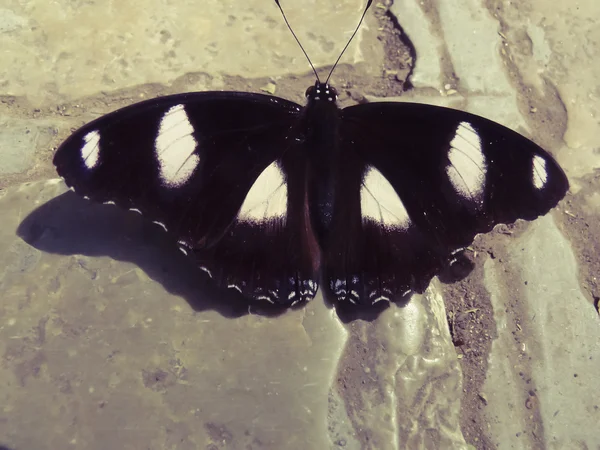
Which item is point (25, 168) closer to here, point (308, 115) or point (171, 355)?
point (171, 355)

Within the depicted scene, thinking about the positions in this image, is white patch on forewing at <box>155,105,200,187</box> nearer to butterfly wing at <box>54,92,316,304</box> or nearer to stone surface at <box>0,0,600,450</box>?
butterfly wing at <box>54,92,316,304</box>

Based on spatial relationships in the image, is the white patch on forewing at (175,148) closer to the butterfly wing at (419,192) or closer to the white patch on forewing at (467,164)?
the butterfly wing at (419,192)

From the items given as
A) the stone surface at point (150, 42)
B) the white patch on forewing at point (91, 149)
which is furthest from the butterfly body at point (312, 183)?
the stone surface at point (150, 42)

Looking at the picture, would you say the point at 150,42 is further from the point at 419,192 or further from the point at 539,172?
the point at 539,172

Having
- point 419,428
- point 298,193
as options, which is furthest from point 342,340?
point 298,193

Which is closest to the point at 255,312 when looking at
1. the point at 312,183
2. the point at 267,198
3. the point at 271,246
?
the point at 271,246

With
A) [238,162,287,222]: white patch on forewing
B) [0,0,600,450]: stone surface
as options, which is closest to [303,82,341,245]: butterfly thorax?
[238,162,287,222]: white patch on forewing
